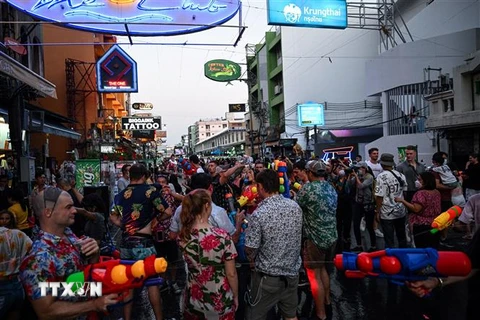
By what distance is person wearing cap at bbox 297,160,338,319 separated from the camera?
4363 millimetres

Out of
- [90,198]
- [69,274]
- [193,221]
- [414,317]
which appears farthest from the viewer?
[90,198]

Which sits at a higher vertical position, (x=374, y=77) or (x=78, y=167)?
(x=374, y=77)

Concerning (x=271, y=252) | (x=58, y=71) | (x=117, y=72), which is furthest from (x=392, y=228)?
(x=58, y=71)

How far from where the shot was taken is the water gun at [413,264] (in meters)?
2.13

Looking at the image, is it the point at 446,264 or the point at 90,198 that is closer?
the point at 446,264

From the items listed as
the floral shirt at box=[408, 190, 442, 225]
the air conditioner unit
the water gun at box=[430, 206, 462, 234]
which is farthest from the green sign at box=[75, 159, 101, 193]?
the air conditioner unit

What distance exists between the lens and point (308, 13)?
16.6 metres

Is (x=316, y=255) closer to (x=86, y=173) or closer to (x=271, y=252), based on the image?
(x=271, y=252)

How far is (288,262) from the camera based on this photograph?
3391 millimetres

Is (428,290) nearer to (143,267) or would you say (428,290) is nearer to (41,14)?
(143,267)

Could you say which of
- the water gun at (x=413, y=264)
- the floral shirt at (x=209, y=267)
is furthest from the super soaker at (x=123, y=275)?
the water gun at (x=413, y=264)

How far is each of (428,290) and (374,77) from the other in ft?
71.7

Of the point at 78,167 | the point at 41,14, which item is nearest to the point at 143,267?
the point at 41,14

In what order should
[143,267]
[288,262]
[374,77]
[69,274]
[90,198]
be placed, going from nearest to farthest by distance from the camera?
[143,267]
[69,274]
[288,262]
[90,198]
[374,77]
